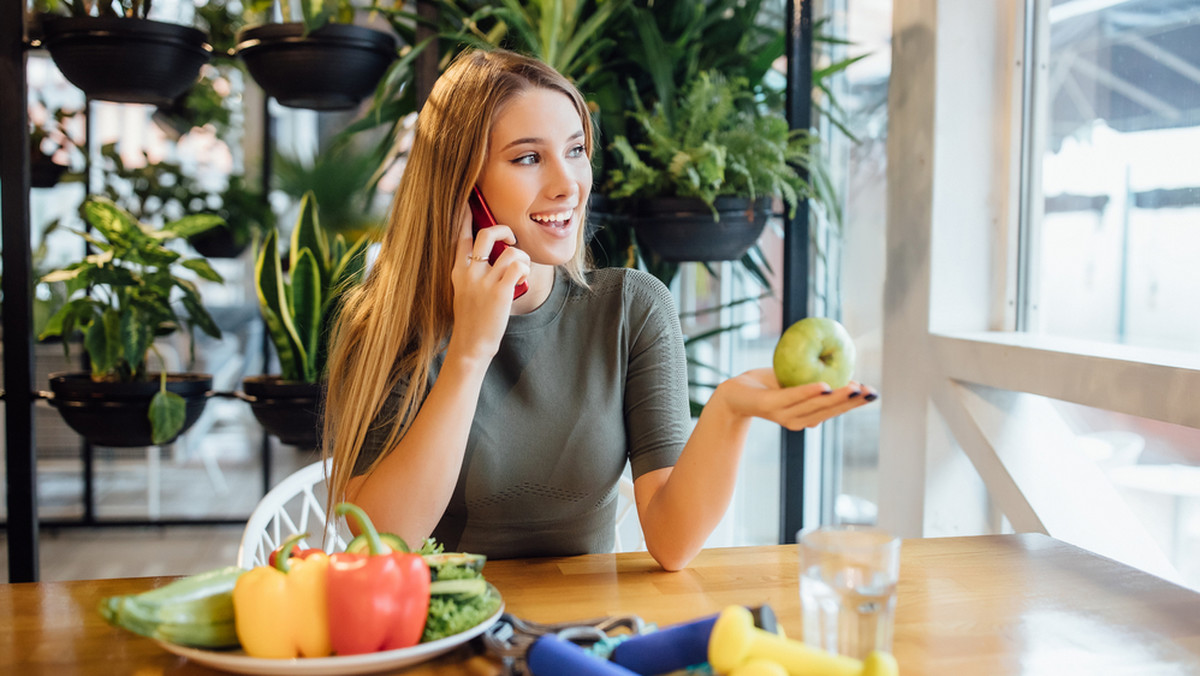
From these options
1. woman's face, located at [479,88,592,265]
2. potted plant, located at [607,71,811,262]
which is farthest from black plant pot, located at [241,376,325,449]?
woman's face, located at [479,88,592,265]

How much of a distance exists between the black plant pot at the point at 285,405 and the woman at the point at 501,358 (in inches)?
31.6

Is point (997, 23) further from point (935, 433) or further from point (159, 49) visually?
point (159, 49)

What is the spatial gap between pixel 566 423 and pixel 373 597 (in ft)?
2.42

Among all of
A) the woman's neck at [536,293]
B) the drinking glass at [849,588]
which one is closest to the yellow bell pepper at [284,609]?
the drinking glass at [849,588]

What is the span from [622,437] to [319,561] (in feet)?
2.58

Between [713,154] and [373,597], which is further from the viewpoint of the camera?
[713,154]

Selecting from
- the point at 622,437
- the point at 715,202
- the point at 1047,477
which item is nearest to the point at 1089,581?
the point at 622,437

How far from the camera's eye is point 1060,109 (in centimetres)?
208

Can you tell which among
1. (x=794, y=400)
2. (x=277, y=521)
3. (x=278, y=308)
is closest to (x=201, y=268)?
(x=278, y=308)

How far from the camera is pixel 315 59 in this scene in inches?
87.9

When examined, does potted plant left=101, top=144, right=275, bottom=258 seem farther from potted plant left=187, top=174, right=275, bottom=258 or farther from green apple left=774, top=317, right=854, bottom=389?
green apple left=774, top=317, right=854, bottom=389

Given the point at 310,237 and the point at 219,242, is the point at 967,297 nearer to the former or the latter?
the point at 310,237

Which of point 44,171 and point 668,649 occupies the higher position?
point 44,171

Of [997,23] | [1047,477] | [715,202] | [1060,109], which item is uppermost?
[997,23]
